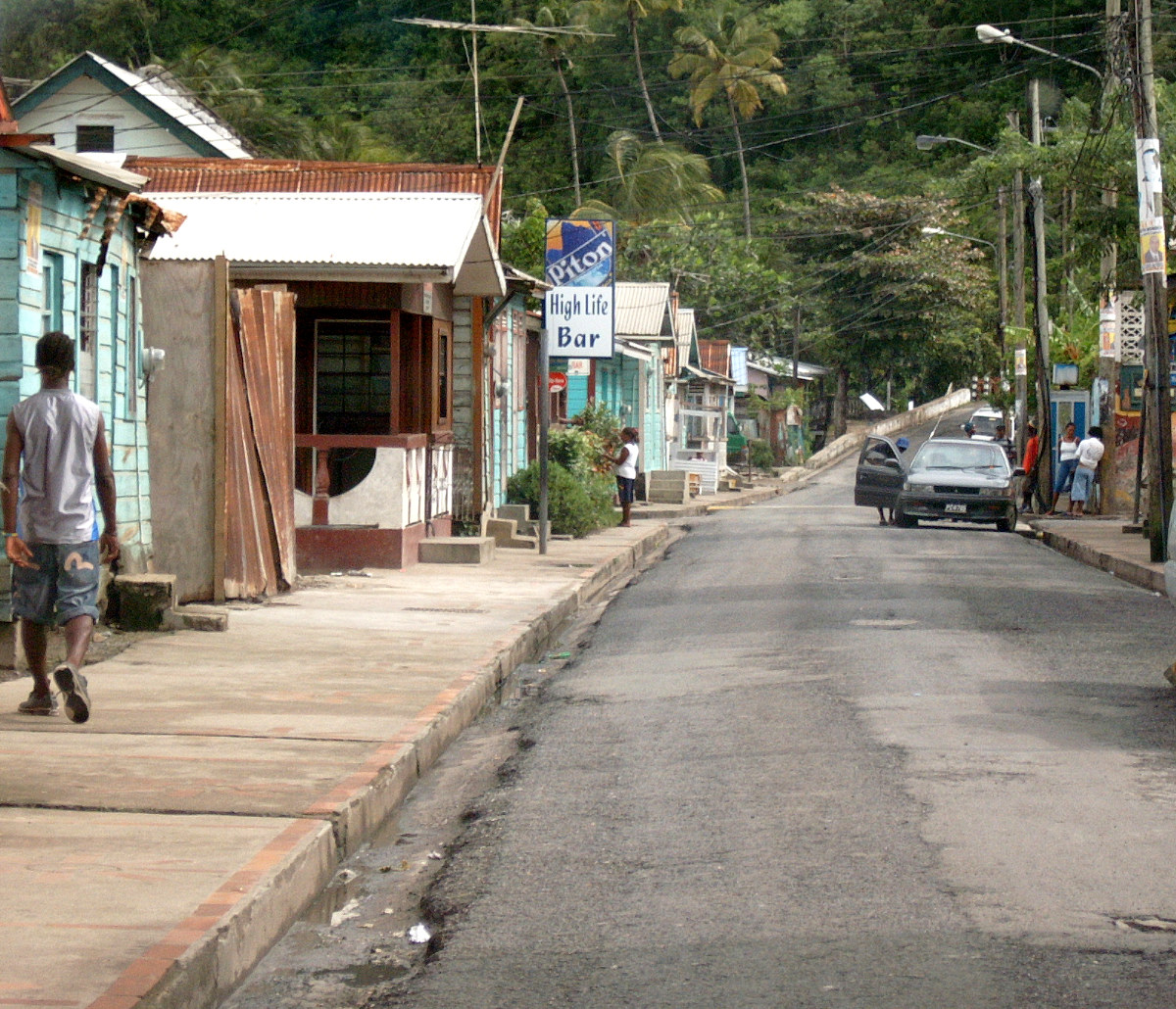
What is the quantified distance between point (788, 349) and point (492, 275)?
53.7m

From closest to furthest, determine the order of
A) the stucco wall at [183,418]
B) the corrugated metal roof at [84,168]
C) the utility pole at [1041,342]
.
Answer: the corrugated metal roof at [84,168], the stucco wall at [183,418], the utility pole at [1041,342]

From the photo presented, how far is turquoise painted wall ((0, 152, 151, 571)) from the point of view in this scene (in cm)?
990

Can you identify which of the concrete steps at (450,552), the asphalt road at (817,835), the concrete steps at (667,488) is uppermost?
the concrete steps at (667,488)

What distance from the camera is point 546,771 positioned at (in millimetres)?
7938

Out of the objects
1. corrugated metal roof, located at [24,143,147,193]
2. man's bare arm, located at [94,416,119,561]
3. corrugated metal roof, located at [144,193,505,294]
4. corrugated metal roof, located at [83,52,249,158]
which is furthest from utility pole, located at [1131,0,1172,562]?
corrugated metal roof, located at [83,52,249,158]

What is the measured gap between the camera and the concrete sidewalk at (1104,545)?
19.3 meters

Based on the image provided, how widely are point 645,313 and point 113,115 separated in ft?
50.3

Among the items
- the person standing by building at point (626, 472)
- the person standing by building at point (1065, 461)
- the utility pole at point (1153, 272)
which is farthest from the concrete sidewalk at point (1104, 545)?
the person standing by building at point (626, 472)

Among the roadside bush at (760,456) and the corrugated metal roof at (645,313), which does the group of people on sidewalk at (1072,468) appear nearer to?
the corrugated metal roof at (645,313)

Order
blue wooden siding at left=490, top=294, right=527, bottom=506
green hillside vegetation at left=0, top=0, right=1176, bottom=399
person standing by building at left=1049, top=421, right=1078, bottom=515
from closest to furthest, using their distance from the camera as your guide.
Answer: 1. blue wooden siding at left=490, top=294, right=527, bottom=506
2. person standing by building at left=1049, top=421, right=1078, bottom=515
3. green hillside vegetation at left=0, top=0, right=1176, bottom=399

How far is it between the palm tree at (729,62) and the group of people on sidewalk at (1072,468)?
32.5 metres

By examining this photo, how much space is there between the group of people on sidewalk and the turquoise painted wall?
2279cm

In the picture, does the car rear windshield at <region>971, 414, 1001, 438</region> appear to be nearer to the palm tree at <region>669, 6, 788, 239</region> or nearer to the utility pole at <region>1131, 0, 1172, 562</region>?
the palm tree at <region>669, 6, 788, 239</region>

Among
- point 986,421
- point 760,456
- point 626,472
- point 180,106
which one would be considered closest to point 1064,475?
point 626,472
